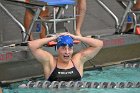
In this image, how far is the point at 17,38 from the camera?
8164mm

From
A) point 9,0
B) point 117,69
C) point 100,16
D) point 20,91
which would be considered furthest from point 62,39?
point 100,16

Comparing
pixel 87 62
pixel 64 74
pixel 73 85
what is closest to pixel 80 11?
pixel 87 62

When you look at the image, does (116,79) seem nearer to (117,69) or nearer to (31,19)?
(117,69)

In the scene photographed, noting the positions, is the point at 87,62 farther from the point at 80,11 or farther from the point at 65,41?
the point at 65,41

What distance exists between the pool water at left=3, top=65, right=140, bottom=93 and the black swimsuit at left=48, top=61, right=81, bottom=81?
20 centimetres

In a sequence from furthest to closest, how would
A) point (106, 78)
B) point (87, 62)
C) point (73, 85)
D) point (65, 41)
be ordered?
point (87, 62)
point (106, 78)
point (73, 85)
point (65, 41)

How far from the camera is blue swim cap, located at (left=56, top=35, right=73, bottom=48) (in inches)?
209

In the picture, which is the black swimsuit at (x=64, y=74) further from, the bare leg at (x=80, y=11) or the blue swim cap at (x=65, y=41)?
the bare leg at (x=80, y=11)

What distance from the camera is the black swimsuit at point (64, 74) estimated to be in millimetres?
5637

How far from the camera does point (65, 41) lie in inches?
209

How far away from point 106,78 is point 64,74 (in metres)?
1.10

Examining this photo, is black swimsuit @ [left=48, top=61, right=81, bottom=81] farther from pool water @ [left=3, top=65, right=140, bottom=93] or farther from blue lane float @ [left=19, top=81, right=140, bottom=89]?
pool water @ [left=3, top=65, right=140, bottom=93]

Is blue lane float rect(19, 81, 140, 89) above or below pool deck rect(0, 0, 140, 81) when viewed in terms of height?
below

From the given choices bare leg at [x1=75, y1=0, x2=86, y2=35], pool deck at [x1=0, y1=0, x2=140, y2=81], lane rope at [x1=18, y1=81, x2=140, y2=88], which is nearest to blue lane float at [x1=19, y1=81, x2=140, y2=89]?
lane rope at [x1=18, y1=81, x2=140, y2=88]
